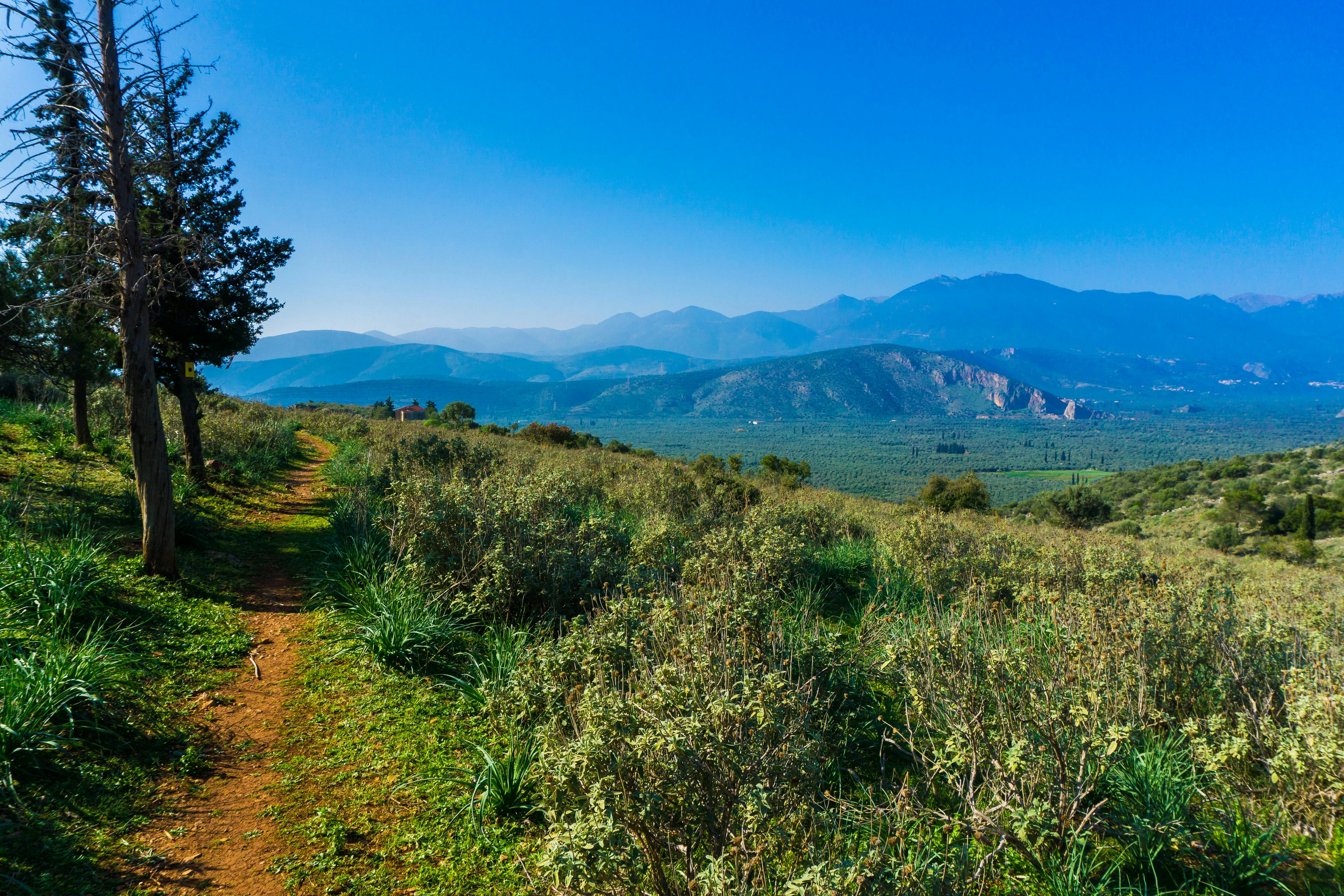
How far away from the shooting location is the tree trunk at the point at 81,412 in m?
11.1

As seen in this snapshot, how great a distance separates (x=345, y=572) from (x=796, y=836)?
6.38 meters

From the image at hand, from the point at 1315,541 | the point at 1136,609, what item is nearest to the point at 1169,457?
the point at 1315,541

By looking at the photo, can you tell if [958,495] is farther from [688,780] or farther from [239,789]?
[239,789]

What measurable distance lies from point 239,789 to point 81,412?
12502 mm

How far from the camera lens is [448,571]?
→ 651 cm

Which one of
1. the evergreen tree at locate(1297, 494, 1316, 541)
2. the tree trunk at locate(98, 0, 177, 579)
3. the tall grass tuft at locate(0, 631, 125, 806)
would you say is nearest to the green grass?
the tall grass tuft at locate(0, 631, 125, 806)

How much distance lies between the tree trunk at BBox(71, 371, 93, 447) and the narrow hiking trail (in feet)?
28.0

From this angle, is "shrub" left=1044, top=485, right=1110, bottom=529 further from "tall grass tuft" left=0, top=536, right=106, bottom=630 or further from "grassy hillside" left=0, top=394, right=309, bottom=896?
"tall grass tuft" left=0, top=536, right=106, bottom=630

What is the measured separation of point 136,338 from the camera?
20.1 ft

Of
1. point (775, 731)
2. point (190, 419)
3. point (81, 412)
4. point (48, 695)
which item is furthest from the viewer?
point (81, 412)

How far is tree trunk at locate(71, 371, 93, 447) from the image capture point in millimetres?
11141

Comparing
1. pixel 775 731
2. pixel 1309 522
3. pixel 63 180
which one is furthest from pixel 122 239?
pixel 1309 522

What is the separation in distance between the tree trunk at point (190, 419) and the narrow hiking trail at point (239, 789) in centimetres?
658

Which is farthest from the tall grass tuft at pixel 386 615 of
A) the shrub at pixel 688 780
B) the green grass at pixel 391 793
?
the shrub at pixel 688 780
